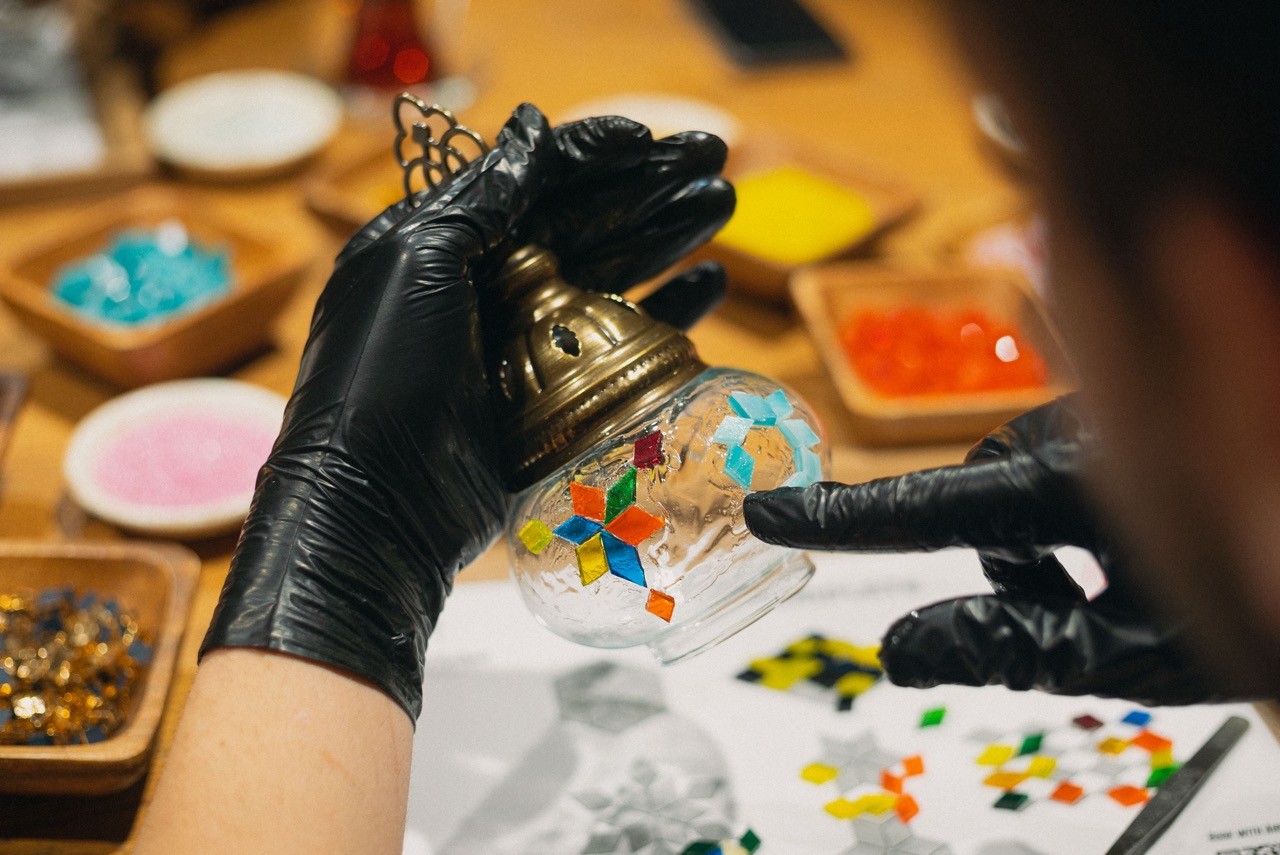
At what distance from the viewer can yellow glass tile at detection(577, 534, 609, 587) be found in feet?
2.92

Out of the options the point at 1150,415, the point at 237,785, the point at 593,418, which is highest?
the point at 1150,415

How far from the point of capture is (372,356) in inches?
38.7

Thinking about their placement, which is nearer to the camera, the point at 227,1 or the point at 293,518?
the point at 293,518

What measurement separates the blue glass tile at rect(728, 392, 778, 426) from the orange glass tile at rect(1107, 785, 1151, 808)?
489 millimetres

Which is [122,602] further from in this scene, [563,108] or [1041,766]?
[563,108]

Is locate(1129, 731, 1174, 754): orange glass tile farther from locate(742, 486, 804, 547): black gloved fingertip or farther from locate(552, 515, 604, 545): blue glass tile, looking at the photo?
locate(552, 515, 604, 545): blue glass tile

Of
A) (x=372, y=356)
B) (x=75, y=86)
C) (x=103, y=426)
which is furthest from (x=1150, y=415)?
(x=75, y=86)

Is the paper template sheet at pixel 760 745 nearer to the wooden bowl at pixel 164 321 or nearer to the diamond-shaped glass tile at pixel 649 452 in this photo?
the diamond-shaped glass tile at pixel 649 452

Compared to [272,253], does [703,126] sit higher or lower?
higher

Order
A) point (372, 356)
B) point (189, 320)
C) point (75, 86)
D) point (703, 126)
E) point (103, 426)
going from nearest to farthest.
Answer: point (372, 356) → point (103, 426) → point (189, 320) → point (703, 126) → point (75, 86)

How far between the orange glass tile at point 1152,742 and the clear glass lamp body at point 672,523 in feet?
1.37

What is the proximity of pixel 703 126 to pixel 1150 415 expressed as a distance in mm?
1775

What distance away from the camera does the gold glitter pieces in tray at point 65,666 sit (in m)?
1.04

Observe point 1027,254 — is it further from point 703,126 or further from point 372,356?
point 372,356
